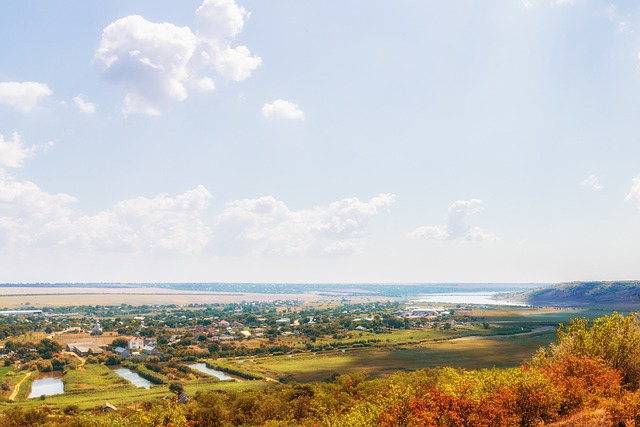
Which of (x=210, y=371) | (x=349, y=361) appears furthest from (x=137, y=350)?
(x=349, y=361)

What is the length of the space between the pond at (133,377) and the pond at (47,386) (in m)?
11.7

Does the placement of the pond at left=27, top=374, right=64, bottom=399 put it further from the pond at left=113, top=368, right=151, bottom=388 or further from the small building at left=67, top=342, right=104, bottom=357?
the small building at left=67, top=342, right=104, bottom=357

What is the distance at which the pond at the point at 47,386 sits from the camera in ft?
262

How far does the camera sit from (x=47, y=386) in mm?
86000

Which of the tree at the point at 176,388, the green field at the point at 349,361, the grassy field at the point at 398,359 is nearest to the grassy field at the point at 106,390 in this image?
the green field at the point at 349,361

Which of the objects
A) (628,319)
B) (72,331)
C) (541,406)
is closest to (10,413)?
(541,406)

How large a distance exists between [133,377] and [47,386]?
1558 centimetres

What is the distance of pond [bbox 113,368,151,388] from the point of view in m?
87.7

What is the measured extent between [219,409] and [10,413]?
1065 inches

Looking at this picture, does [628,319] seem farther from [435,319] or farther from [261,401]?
[435,319]

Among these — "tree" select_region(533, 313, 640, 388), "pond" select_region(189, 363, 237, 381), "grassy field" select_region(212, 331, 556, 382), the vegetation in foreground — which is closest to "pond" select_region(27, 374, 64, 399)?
"pond" select_region(189, 363, 237, 381)

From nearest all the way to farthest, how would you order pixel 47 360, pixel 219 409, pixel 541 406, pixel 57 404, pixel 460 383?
pixel 541 406
pixel 460 383
pixel 219 409
pixel 57 404
pixel 47 360

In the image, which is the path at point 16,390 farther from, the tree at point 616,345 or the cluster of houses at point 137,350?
the tree at point 616,345

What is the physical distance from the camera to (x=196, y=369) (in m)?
101
